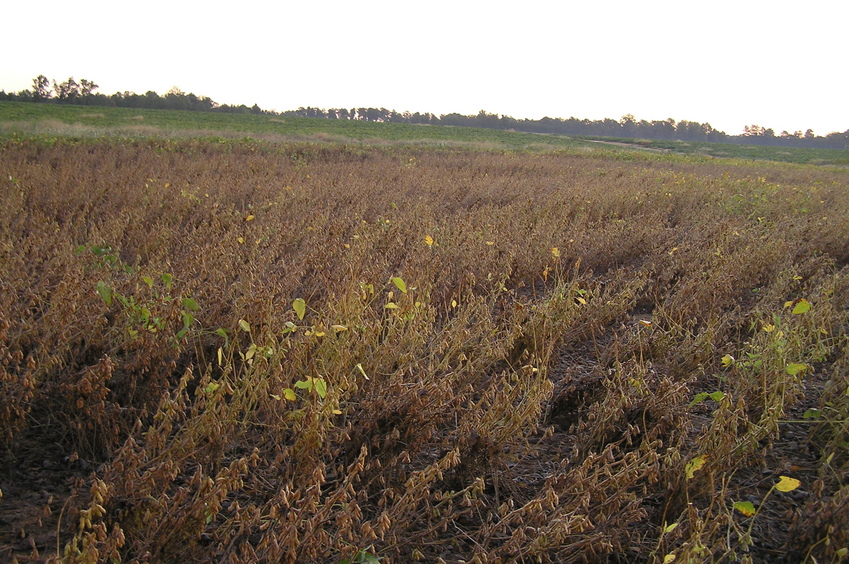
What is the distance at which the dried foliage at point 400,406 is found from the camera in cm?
157

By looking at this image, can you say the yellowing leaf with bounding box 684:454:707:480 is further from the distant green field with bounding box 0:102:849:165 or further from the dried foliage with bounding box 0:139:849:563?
the distant green field with bounding box 0:102:849:165

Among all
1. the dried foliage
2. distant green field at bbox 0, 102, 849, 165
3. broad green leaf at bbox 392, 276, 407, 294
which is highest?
distant green field at bbox 0, 102, 849, 165

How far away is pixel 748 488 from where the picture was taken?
83.4 inches

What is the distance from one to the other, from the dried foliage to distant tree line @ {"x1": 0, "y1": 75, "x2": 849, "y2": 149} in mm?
53632

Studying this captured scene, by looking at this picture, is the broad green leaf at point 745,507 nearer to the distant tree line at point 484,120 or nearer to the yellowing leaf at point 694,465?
the yellowing leaf at point 694,465

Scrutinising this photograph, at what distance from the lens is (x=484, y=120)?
79312 millimetres

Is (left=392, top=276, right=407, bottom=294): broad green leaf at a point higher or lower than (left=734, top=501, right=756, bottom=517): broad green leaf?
higher

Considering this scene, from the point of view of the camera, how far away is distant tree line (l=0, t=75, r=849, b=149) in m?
52.5

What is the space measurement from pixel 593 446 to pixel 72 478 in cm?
209

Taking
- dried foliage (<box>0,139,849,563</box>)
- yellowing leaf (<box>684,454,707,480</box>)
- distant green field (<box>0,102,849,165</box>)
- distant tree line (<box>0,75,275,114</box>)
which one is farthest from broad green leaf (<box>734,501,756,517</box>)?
distant tree line (<box>0,75,275,114</box>)

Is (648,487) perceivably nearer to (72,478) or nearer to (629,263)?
(72,478)

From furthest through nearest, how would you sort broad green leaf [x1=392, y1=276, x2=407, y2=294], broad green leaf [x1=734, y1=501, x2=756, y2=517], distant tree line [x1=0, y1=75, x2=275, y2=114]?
distant tree line [x1=0, y1=75, x2=275, y2=114], broad green leaf [x1=392, y1=276, x2=407, y2=294], broad green leaf [x1=734, y1=501, x2=756, y2=517]

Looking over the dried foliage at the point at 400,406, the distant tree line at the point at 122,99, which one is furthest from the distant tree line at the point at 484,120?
the dried foliage at the point at 400,406

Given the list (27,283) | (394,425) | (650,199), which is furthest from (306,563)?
(650,199)
